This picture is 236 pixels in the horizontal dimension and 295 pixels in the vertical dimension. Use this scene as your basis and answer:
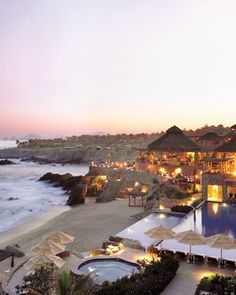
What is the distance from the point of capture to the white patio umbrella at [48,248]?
505 inches

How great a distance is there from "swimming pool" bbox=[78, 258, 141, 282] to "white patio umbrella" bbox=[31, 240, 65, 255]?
3.83 ft

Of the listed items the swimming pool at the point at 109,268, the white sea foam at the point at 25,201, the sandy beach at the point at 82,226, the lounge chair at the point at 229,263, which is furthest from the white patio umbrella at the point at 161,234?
the white sea foam at the point at 25,201

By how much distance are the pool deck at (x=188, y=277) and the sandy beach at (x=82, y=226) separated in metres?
7.02

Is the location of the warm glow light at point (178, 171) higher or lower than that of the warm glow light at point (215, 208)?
higher

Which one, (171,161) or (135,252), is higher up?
(171,161)

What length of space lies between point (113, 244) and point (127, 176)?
727 inches

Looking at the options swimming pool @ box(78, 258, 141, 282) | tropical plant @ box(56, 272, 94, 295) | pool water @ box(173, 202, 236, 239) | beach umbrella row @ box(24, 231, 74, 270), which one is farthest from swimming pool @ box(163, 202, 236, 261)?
tropical plant @ box(56, 272, 94, 295)

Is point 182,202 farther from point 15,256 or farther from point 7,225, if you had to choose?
point 7,225

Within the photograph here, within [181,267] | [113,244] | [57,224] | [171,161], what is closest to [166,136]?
[171,161]

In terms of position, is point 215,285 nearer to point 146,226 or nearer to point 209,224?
point 209,224

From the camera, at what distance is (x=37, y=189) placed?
46.2 metres

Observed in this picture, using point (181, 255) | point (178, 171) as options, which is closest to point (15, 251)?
point (181, 255)

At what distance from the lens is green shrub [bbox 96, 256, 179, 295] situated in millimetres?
9703

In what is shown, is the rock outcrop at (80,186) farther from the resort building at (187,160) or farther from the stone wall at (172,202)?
the stone wall at (172,202)
